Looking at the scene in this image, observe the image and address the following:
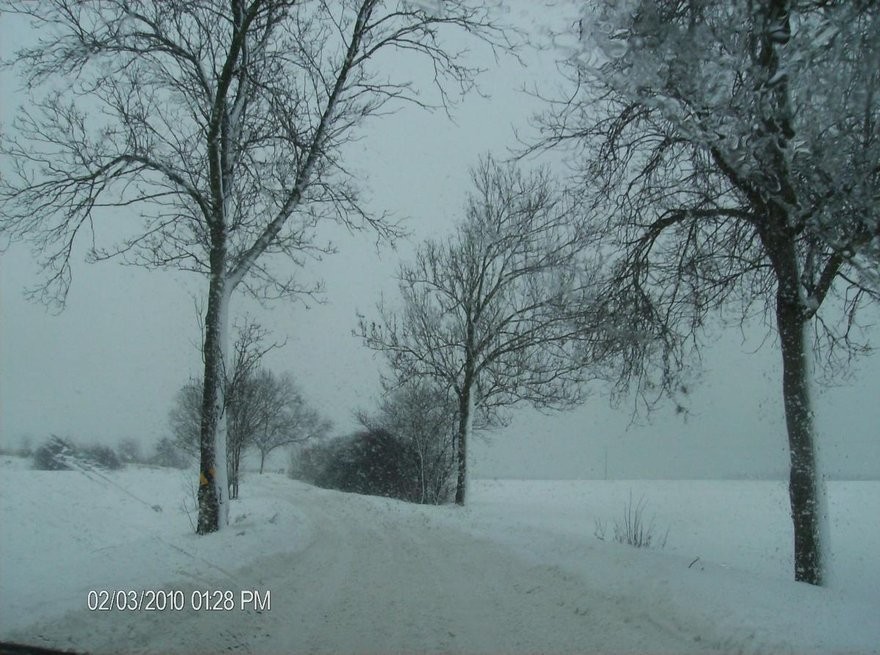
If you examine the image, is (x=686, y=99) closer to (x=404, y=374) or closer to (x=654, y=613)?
(x=654, y=613)

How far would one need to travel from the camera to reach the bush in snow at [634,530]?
1004 cm

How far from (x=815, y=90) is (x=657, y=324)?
4.31 metres

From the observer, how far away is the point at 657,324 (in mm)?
9727

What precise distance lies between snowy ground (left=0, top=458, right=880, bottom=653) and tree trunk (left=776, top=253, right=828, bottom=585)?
0.43 meters

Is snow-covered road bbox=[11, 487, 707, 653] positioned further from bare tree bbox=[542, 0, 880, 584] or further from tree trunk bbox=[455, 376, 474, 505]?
tree trunk bbox=[455, 376, 474, 505]

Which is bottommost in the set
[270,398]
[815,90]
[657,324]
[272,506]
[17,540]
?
[272,506]

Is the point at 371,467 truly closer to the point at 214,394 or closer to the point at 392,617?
the point at 214,394

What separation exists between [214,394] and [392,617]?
571 cm

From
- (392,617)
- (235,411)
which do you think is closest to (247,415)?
(235,411)

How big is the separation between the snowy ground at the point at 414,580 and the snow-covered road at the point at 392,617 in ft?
0.07

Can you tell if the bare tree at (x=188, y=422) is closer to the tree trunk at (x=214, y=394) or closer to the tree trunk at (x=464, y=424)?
the tree trunk at (x=214, y=394)

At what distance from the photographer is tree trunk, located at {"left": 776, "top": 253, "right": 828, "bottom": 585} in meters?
8.01

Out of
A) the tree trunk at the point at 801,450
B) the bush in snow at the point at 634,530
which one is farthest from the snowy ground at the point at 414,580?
the tree trunk at the point at 801,450

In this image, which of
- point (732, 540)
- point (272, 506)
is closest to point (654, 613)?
point (732, 540)
